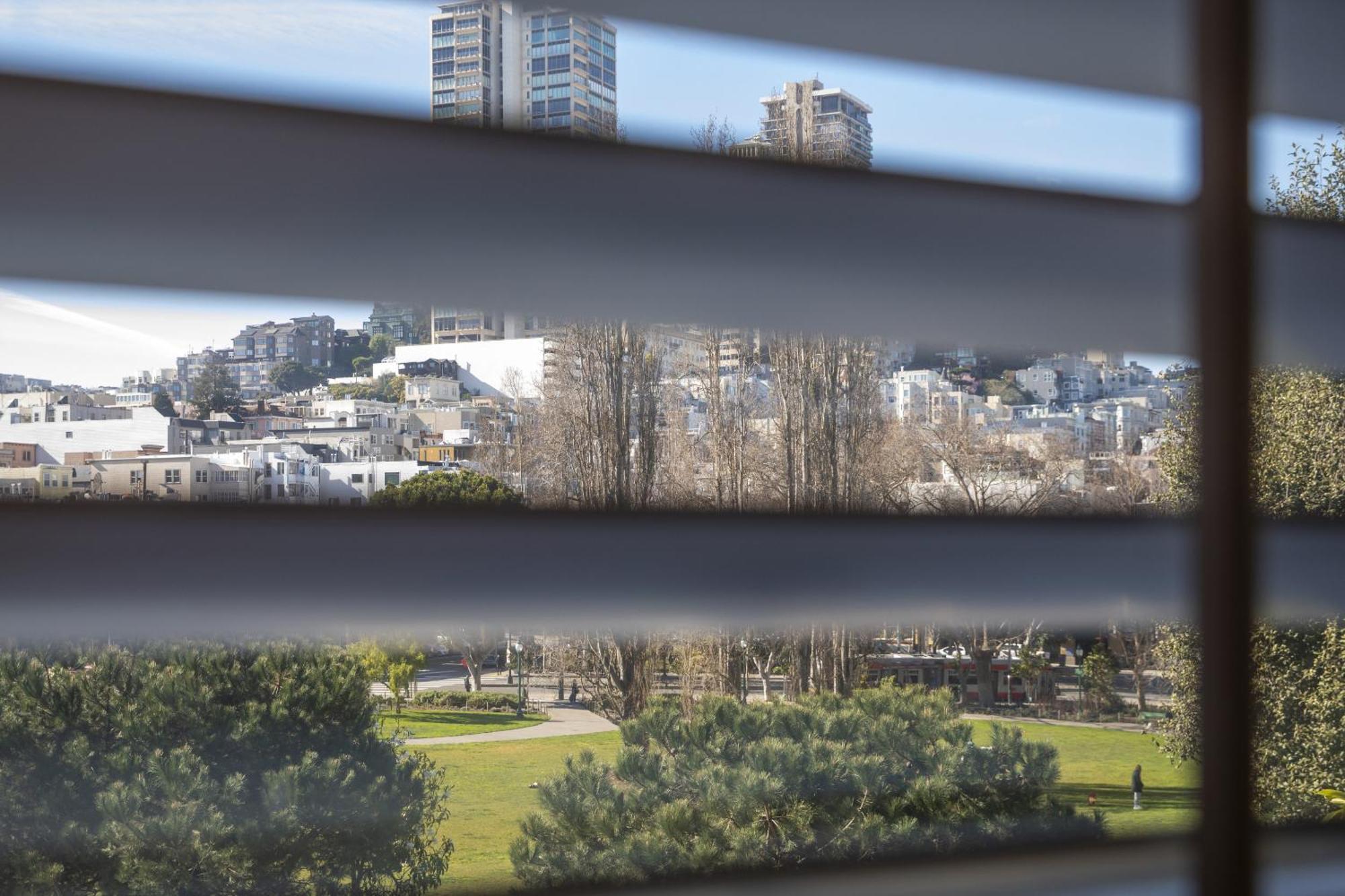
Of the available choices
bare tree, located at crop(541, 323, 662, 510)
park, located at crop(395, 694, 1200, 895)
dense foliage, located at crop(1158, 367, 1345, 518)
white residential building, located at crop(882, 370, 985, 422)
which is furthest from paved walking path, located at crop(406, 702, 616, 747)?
dense foliage, located at crop(1158, 367, 1345, 518)

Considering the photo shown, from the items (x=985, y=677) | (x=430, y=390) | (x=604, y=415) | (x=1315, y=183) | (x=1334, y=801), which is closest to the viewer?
(x=430, y=390)

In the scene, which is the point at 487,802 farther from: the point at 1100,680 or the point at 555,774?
the point at 1100,680

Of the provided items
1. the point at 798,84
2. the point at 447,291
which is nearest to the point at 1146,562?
the point at 798,84

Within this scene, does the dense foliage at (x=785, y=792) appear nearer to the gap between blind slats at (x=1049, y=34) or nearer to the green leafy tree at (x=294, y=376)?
the green leafy tree at (x=294, y=376)

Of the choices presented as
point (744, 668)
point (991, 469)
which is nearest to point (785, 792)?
point (744, 668)

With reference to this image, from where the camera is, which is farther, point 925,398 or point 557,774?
point 925,398

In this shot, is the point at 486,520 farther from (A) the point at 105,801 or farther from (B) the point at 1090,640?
(B) the point at 1090,640

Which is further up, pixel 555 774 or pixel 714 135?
pixel 714 135
